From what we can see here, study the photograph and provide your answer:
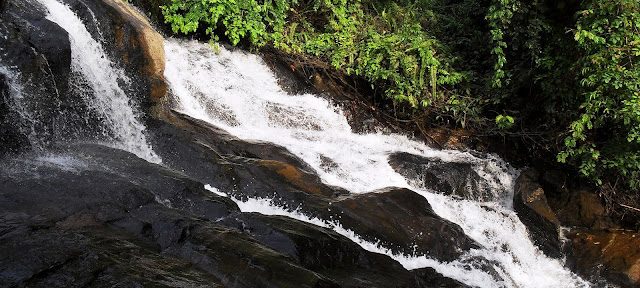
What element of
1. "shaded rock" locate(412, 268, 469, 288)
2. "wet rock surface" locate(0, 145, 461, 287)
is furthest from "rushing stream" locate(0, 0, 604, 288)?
"wet rock surface" locate(0, 145, 461, 287)

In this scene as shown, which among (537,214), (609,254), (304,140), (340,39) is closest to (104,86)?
(304,140)

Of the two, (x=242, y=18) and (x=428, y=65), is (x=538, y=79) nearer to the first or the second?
(x=428, y=65)

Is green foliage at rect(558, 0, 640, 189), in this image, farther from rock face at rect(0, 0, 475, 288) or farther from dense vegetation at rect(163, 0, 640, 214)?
rock face at rect(0, 0, 475, 288)

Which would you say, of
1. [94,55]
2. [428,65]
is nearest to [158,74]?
[94,55]

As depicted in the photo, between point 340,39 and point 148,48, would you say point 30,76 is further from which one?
point 340,39

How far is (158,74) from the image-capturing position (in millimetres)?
8250

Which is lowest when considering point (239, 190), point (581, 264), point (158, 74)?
point (581, 264)

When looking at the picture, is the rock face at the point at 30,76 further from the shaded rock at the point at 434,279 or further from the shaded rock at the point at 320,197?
the shaded rock at the point at 434,279

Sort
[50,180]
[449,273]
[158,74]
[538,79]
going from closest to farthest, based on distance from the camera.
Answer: [50,180]
[449,273]
[158,74]
[538,79]

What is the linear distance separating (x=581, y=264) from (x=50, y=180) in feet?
23.8

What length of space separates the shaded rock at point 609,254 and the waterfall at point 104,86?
6387mm

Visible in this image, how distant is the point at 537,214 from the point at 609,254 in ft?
3.76

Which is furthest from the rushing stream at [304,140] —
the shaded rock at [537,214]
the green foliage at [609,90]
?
the green foliage at [609,90]

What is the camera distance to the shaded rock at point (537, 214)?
7.98 m
